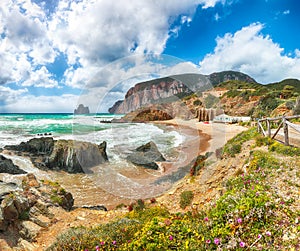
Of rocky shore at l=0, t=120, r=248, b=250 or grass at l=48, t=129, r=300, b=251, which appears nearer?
grass at l=48, t=129, r=300, b=251

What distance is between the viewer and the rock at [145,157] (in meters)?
12.5

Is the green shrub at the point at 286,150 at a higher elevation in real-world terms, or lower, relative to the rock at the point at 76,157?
higher

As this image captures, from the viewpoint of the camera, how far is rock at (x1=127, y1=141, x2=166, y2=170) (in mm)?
12531

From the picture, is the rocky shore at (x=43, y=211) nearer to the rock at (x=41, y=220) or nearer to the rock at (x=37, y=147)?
the rock at (x=41, y=220)

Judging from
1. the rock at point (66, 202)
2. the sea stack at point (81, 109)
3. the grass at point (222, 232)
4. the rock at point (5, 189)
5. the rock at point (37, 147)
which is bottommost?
the rock at point (66, 202)

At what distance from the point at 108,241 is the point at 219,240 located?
1.98 metres

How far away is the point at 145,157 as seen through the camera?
1288cm

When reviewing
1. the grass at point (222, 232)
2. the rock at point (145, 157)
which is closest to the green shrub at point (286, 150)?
the grass at point (222, 232)

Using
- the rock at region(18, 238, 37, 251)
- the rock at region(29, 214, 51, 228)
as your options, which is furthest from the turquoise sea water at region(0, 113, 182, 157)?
the rock at region(18, 238, 37, 251)

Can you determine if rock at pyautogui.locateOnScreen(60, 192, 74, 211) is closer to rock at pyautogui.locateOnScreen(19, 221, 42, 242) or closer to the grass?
rock at pyautogui.locateOnScreen(19, 221, 42, 242)

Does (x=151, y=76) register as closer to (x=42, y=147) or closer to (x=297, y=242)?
(x=297, y=242)

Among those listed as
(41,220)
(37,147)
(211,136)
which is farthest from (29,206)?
(211,136)

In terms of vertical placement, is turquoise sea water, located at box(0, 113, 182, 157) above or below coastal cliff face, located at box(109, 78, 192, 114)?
below

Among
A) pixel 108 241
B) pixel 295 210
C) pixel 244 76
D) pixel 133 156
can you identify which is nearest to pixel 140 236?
pixel 108 241
